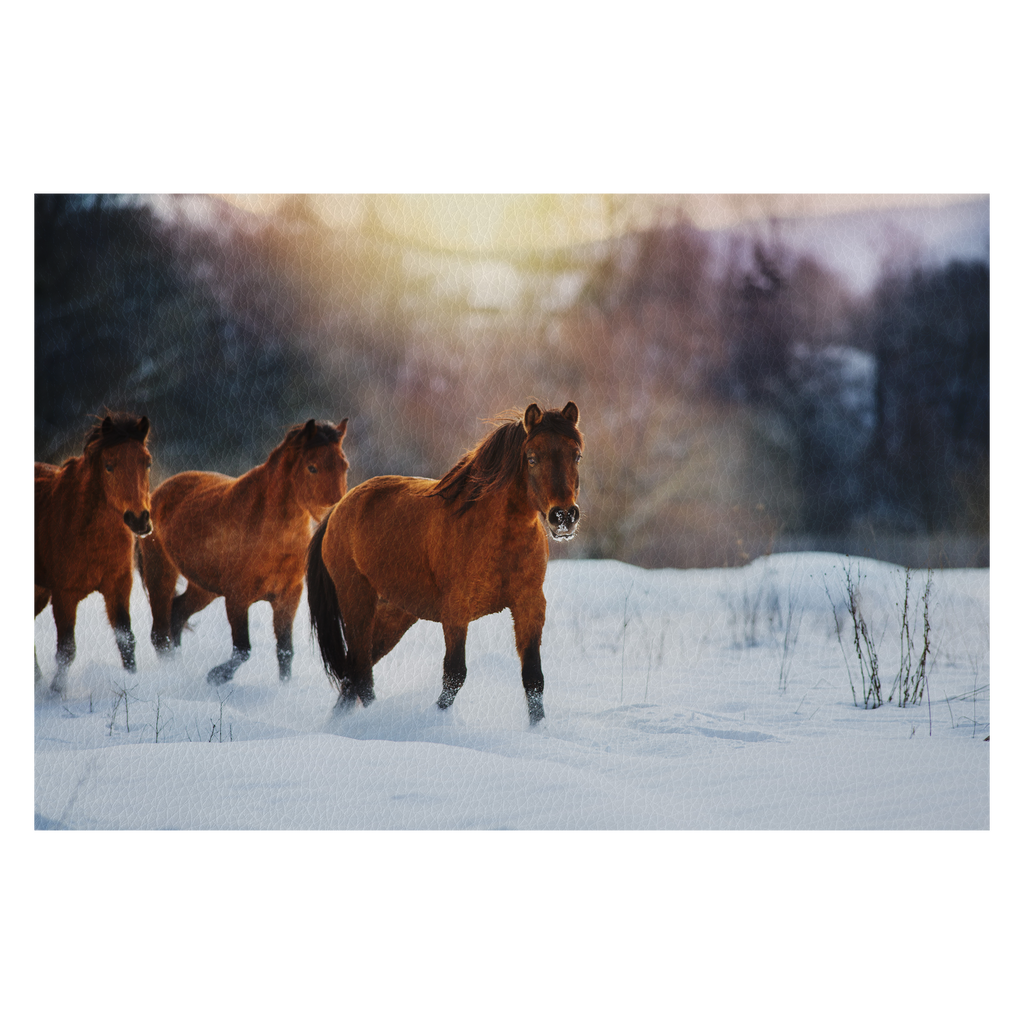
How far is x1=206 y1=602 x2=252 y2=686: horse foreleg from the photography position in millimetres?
Answer: 3762

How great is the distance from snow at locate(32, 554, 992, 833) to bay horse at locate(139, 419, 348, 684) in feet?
0.40

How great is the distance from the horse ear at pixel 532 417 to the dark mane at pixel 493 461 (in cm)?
2

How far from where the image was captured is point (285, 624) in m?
4.14

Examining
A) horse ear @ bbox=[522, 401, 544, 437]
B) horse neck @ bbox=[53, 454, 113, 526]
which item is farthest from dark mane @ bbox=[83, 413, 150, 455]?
horse ear @ bbox=[522, 401, 544, 437]

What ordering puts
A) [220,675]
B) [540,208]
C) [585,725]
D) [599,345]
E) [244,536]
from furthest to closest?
1. [599,345]
2. [244,536]
3. [220,675]
4. [540,208]
5. [585,725]

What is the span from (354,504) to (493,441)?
0.97m

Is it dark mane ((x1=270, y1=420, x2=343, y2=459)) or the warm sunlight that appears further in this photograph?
dark mane ((x1=270, y1=420, x2=343, y2=459))

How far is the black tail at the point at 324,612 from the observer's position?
3.88 m

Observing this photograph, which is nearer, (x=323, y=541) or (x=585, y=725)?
(x=585, y=725)

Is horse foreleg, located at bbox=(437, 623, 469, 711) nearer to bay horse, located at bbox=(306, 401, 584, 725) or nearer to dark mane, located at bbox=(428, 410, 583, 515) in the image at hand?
bay horse, located at bbox=(306, 401, 584, 725)

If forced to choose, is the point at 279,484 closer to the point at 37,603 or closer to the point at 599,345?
the point at 37,603

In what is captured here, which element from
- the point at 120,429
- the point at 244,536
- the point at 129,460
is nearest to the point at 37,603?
the point at 129,460

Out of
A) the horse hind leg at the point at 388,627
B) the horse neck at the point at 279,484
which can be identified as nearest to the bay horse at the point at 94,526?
the horse neck at the point at 279,484

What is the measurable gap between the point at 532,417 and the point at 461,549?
654 mm
